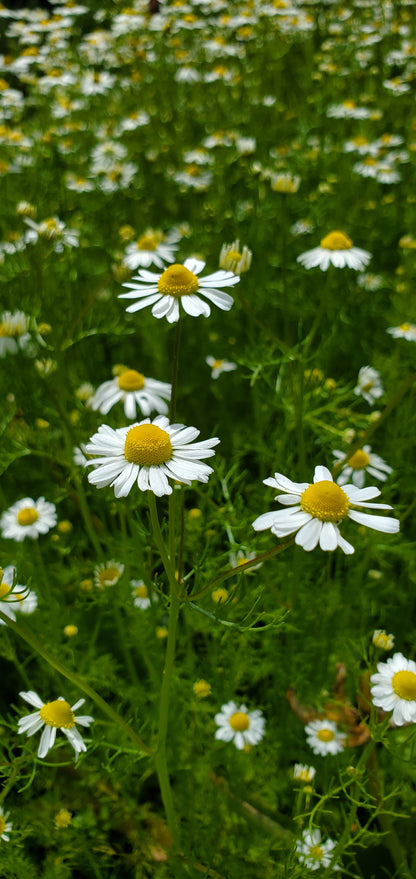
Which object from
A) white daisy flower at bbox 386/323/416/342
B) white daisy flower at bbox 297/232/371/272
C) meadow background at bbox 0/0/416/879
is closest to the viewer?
meadow background at bbox 0/0/416/879

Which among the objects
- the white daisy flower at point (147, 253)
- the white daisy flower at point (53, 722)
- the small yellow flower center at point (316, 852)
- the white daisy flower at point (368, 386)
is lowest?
the small yellow flower center at point (316, 852)

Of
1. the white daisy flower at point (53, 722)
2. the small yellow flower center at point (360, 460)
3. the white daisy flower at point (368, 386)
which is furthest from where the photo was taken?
the white daisy flower at point (368, 386)

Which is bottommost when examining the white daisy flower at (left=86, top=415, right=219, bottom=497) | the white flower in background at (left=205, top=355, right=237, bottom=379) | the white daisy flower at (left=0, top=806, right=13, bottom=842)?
the white daisy flower at (left=0, top=806, right=13, bottom=842)

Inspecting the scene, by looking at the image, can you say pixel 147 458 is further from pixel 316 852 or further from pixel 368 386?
pixel 368 386

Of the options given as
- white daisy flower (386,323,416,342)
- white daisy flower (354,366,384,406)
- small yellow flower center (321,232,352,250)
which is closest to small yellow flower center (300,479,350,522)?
white daisy flower (354,366,384,406)

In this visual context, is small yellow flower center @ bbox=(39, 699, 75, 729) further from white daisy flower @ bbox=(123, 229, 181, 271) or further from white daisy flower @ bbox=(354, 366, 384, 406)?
white daisy flower @ bbox=(123, 229, 181, 271)

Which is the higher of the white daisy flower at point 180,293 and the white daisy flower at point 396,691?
the white daisy flower at point 180,293

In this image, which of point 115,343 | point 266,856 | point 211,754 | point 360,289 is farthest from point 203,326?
point 266,856

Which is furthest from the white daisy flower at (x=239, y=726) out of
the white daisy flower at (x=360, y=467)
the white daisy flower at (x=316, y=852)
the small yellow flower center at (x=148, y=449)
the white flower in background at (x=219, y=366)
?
the white flower in background at (x=219, y=366)

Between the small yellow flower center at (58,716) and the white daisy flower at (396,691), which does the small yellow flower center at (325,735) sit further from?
the small yellow flower center at (58,716)
